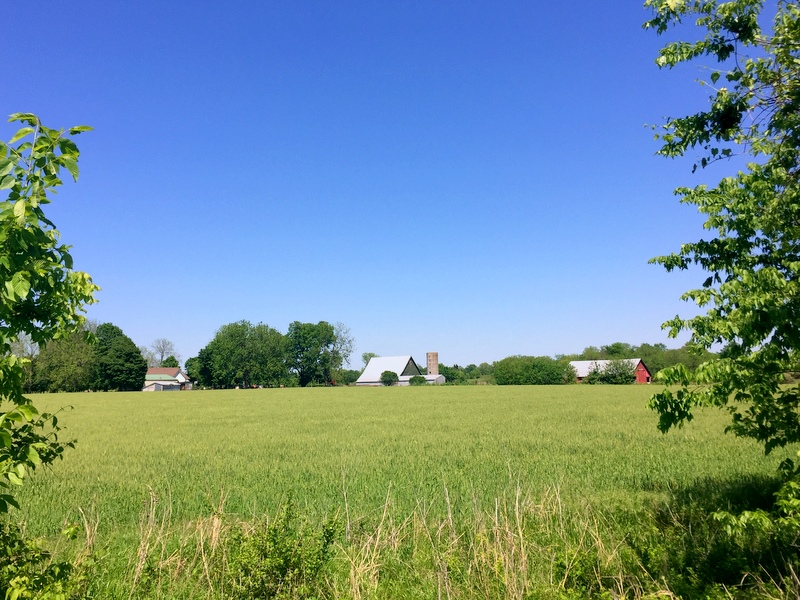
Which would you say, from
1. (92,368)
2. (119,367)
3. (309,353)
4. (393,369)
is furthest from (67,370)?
(393,369)

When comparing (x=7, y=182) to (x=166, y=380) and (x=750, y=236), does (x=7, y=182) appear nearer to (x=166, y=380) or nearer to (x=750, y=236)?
(x=750, y=236)

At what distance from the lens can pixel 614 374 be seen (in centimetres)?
10419

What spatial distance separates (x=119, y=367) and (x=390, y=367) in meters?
74.5

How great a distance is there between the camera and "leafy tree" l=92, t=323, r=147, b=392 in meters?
108

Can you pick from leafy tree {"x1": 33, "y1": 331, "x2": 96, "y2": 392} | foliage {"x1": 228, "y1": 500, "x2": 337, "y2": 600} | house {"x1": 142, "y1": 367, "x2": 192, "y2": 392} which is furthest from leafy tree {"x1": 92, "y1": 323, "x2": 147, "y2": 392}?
foliage {"x1": 228, "y1": 500, "x2": 337, "y2": 600}

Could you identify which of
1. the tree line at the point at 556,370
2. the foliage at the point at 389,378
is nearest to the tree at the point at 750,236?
the tree line at the point at 556,370

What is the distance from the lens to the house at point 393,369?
495 feet

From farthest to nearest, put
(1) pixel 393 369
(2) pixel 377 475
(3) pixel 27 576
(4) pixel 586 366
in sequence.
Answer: (1) pixel 393 369
(4) pixel 586 366
(2) pixel 377 475
(3) pixel 27 576

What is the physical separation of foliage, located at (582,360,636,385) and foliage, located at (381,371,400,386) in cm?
5406

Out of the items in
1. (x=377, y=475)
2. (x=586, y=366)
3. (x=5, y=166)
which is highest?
(x=5, y=166)

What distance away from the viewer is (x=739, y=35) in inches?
228

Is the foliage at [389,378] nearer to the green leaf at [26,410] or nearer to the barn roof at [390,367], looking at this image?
the barn roof at [390,367]

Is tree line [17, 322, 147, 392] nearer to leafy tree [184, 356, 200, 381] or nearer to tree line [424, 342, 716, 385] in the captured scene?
leafy tree [184, 356, 200, 381]

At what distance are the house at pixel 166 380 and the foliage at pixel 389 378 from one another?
59869mm
